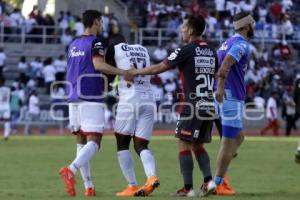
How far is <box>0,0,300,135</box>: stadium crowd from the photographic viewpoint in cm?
3875

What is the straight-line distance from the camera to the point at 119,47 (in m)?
12.9

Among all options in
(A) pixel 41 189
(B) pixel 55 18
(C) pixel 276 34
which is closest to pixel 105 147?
(A) pixel 41 189

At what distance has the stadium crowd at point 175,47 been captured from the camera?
38.8 meters

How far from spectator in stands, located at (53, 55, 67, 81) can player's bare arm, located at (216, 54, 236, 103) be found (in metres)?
26.3

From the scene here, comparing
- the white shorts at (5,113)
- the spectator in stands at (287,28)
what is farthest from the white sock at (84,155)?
the spectator in stands at (287,28)

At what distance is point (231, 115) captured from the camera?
13.0 meters

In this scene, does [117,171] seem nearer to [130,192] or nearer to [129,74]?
[130,192]

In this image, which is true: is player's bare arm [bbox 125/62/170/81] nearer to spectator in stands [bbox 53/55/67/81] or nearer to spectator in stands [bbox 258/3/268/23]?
spectator in stands [bbox 53/55/67/81]

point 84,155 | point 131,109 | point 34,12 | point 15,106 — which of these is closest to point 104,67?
point 131,109

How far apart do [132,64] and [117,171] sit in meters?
5.11

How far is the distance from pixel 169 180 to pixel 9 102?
1873 cm

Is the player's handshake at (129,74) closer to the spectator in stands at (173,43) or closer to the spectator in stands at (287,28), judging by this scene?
the spectator in stands at (173,43)

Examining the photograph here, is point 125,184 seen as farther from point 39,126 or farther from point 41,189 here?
point 39,126

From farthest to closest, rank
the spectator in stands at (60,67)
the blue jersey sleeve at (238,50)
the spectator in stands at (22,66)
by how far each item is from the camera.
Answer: the spectator in stands at (22,66)
the spectator in stands at (60,67)
the blue jersey sleeve at (238,50)
